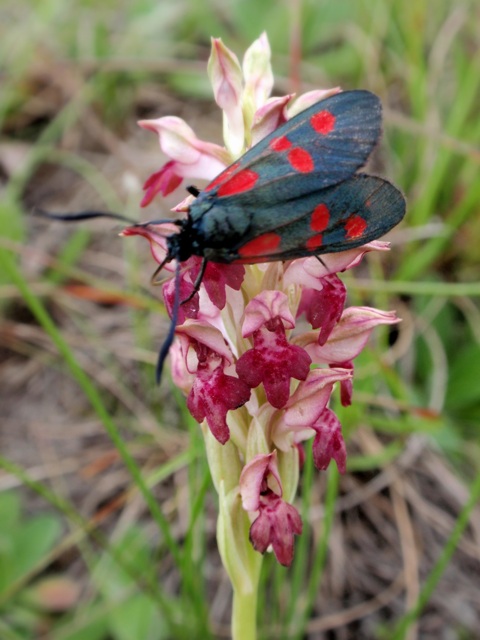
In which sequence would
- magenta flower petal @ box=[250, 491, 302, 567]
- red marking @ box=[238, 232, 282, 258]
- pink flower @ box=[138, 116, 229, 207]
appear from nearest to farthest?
red marking @ box=[238, 232, 282, 258] → magenta flower petal @ box=[250, 491, 302, 567] → pink flower @ box=[138, 116, 229, 207]

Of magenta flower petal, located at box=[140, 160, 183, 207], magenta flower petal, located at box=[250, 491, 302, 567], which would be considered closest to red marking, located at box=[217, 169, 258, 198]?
magenta flower petal, located at box=[140, 160, 183, 207]

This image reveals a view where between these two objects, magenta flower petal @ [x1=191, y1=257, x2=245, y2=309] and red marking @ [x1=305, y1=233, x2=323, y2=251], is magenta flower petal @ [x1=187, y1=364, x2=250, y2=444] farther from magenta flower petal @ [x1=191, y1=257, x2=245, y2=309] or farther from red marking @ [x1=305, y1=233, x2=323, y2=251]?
red marking @ [x1=305, y1=233, x2=323, y2=251]

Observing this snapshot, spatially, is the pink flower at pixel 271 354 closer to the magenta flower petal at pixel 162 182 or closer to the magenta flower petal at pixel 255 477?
the magenta flower petal at pixel 255 477

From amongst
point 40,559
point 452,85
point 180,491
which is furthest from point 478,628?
point 452,85

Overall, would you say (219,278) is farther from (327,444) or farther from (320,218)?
(327,444)

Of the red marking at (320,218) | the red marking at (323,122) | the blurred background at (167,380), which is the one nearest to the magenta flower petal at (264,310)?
the red marking at (320,218)

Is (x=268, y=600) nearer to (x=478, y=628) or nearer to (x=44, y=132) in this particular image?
(x=478, y=628)

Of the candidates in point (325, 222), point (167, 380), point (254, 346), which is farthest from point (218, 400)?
point (167, 380)
